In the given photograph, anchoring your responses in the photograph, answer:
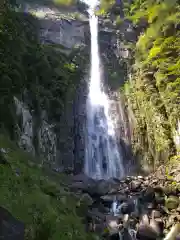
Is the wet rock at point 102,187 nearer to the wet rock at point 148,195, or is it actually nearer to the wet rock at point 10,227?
the wet rock at point 148,195

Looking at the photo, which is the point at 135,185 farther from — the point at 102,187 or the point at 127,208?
the point at 127,208

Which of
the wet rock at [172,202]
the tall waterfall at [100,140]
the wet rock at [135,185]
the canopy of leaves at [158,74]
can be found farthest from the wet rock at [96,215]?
the canopy of leaves at [158,74]

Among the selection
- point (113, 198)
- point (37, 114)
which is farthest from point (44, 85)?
point (113, 198)

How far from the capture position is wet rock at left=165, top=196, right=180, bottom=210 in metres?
16.7

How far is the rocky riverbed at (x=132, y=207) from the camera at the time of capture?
1445 cm

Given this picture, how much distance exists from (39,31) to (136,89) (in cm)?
1438

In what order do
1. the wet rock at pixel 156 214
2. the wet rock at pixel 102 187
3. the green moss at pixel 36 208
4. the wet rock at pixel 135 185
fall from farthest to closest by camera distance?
1. the wet rock at pixel 135 185
2. the wet rock at pixel 102 187
3. the wet rock at pixel 156 214
4. the green moss at pixel 36 208

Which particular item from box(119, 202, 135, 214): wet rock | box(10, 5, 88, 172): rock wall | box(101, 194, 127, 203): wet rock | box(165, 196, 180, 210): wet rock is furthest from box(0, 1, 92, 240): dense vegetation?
box(165, 196, 180, 210): wet rock

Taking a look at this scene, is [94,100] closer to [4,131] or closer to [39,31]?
[39,31]

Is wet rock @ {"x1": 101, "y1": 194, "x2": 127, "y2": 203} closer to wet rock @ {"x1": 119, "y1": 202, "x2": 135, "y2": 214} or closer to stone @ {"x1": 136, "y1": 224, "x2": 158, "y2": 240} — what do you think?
wet rock @ {"x1": 119, "y1": 202, "x2": 135, "y2": 214}

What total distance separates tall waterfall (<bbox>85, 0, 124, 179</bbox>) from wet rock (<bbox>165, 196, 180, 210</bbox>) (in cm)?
977

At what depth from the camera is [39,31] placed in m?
38.5

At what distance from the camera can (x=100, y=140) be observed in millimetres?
29812

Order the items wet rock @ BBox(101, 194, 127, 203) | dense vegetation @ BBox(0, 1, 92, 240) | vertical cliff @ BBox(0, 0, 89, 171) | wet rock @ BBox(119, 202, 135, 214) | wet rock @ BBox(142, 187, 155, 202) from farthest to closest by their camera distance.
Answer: vertical cliff @ BBox(0, 0, 89, 171) < wet rock @ BBox(101, 194, 127, 203) < wet rock @ BBox(142, 187, 155, 202) < wet rock @ BBox(119, 202, 135, 214) < dense vegetation @ BBox(0, 1, 92, 240)
